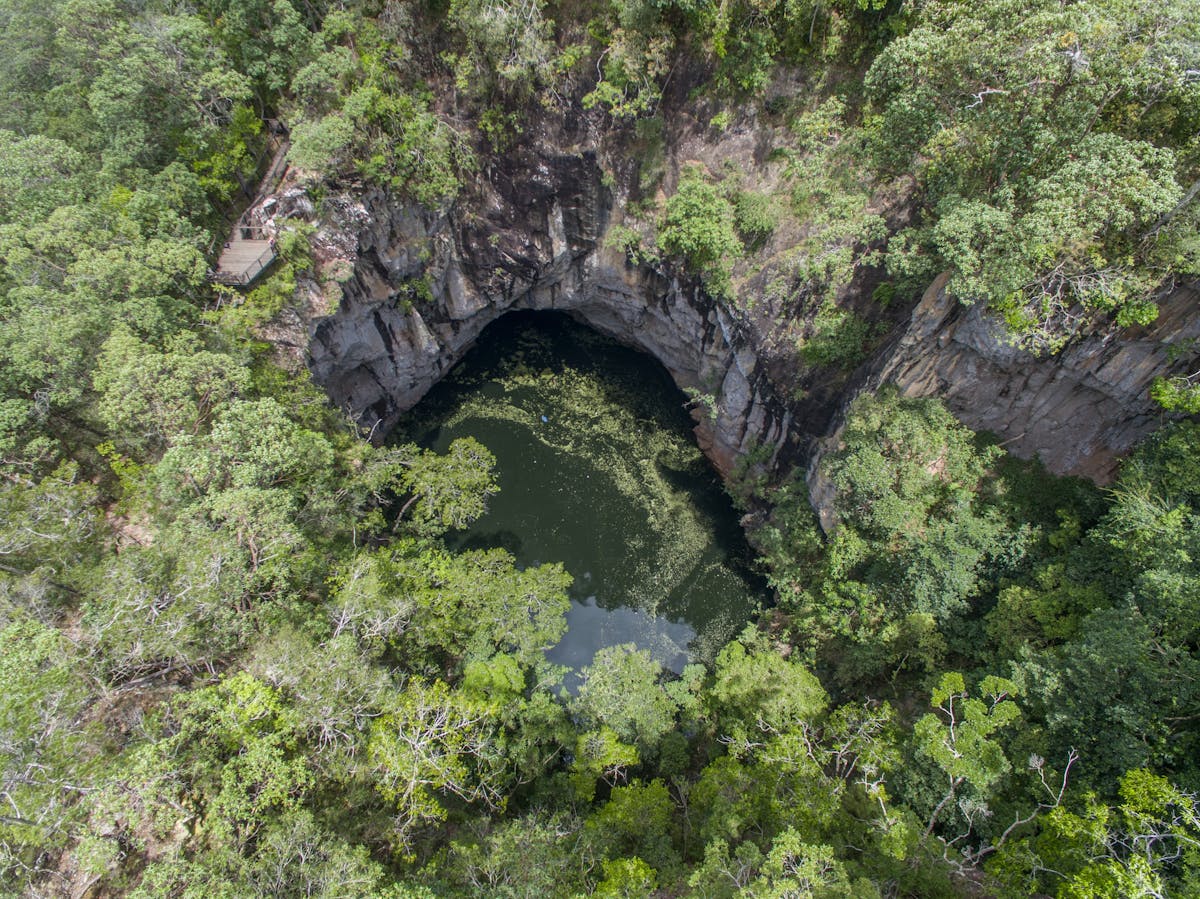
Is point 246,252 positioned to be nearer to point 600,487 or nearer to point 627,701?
point 600,487

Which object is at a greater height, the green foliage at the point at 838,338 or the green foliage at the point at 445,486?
the green foliage at the point at 838,338

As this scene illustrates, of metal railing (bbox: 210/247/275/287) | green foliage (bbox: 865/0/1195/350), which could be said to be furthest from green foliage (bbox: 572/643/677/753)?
metal railing (bbox: 210/247/275/287)

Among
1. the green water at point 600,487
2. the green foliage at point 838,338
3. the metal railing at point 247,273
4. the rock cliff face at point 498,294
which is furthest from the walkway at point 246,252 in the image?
the green foliage at point 838,338

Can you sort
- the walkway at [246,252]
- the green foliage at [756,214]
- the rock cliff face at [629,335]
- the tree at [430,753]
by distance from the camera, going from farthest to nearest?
the green foliage at [756,214], the walkway at [246,252], the rock cliff face at [629,335], the tree at [430,753]

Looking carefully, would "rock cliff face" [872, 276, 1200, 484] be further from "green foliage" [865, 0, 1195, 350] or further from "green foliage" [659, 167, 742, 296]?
"green foliage" [659, 167, 742, 296]

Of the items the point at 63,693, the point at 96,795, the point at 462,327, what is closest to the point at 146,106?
the point at 462,327

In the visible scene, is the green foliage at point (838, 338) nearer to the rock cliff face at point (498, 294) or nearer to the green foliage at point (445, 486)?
the rock cliff face at point (498, 294)

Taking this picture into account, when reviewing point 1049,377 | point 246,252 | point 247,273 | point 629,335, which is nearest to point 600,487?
point 629,335
